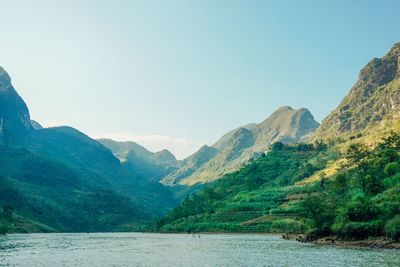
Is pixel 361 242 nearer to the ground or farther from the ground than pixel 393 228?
nearer to the ground

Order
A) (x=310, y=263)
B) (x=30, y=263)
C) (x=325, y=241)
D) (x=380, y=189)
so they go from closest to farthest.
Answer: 1. (x=310, y=263)
2. (x=30, y=263)
3. (x=325, y=241)
4. (x=380, y=189)

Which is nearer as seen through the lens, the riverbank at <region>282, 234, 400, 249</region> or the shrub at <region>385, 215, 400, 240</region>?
the riverbank at <region>282, 234, 400, 249</region>

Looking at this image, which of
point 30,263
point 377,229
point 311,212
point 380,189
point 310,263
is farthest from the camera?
point 380,189

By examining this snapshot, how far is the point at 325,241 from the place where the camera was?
472 feet

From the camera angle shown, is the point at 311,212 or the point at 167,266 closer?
the point at 167,266

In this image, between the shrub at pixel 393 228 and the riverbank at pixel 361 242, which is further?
the shrub at pixel 393 228

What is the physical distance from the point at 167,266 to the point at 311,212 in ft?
291

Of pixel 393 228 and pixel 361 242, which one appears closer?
pixel 393 228

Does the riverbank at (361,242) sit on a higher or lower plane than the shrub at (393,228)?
lower

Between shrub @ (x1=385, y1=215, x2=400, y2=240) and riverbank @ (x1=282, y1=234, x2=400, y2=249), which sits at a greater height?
shrub @ (x1=385, y1=215, x2=400, y2=240)

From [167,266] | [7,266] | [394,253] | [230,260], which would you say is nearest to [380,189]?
[394,253]

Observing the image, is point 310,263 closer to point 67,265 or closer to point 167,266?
point 167,266

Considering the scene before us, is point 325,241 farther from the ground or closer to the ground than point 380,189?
closer to the ground

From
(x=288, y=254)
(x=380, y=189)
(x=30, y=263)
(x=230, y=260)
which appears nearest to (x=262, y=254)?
(x=288, y=254)
